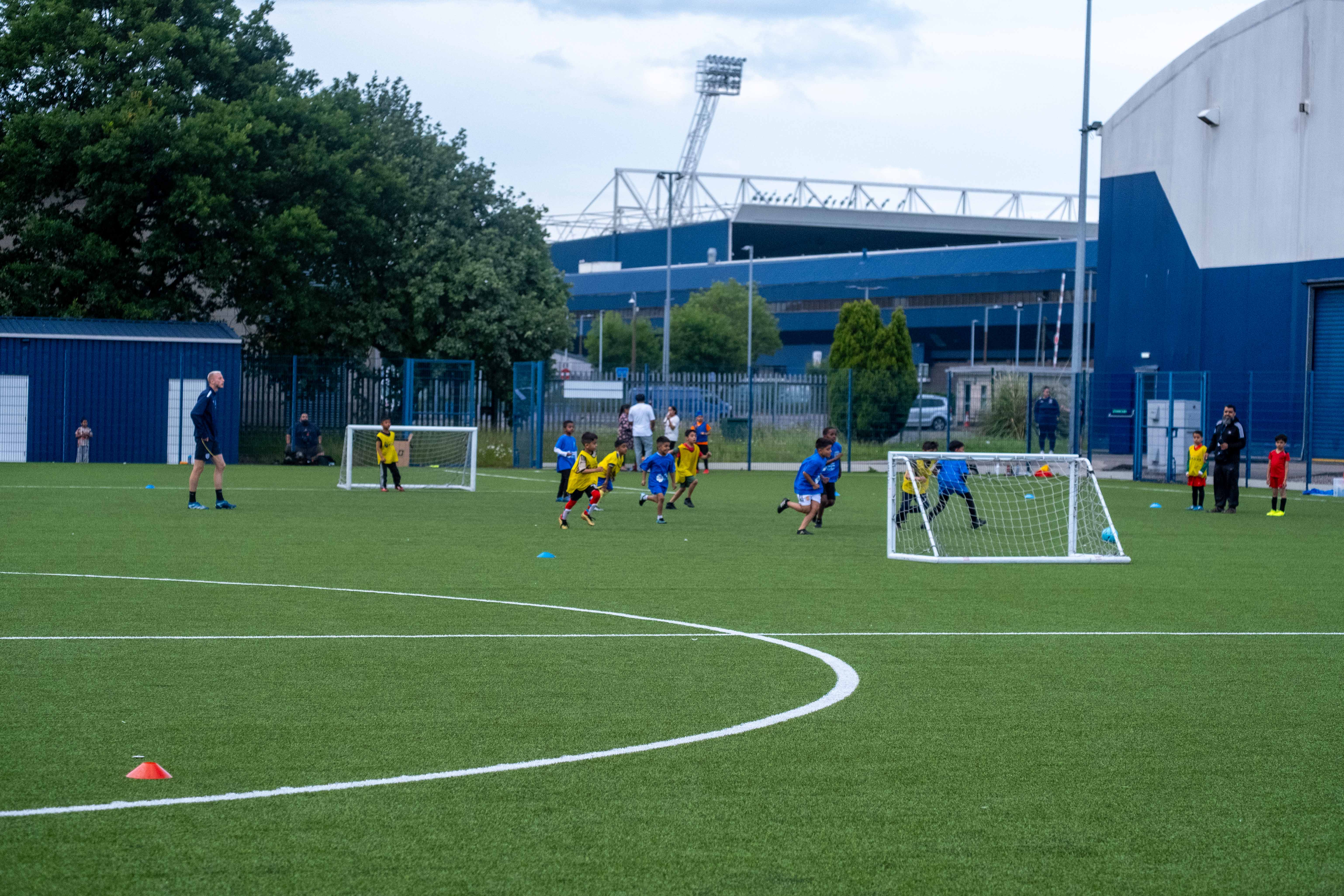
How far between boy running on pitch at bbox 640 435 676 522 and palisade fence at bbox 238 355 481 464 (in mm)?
15324

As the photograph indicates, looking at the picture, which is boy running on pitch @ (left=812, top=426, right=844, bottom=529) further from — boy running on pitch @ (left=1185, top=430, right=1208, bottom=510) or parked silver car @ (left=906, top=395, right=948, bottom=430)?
parked silver car @ (left=906, top=395, right=948, bottom=430)

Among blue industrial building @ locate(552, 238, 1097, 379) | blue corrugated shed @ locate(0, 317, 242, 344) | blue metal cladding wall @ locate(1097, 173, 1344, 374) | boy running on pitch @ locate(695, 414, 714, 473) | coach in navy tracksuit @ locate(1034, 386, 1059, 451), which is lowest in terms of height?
boy running on pitch @ locate(695, 414, 714, 473)

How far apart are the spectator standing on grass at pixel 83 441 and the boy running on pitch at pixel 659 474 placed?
16758 millimetres

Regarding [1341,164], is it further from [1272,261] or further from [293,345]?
[293,345]

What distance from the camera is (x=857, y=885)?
4.36 metres

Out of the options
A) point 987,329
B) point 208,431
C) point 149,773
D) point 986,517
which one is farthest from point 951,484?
point 987,329

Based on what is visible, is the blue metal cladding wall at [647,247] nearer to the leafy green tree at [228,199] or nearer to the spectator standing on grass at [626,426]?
the leafy green tree at [228,199]

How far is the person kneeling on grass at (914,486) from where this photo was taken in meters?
15.6

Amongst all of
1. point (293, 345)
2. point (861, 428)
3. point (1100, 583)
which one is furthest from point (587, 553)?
point (293, 345)

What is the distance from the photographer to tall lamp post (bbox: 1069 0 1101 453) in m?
33.8

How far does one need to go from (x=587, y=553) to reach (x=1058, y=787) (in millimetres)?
8976

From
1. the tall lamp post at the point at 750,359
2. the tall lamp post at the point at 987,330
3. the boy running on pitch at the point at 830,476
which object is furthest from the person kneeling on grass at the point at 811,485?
the tall lamp post at the point at 987,330

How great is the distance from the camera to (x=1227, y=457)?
21.9 metres

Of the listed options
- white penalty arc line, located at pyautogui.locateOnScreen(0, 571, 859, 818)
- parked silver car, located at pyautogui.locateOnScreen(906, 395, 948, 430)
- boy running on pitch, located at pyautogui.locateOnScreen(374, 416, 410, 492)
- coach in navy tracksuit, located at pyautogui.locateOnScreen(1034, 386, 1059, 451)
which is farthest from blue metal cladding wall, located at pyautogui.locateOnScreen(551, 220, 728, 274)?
white penalty arc line, located at pyautogui.locateOnScreen(0, 571, 859, 818)
